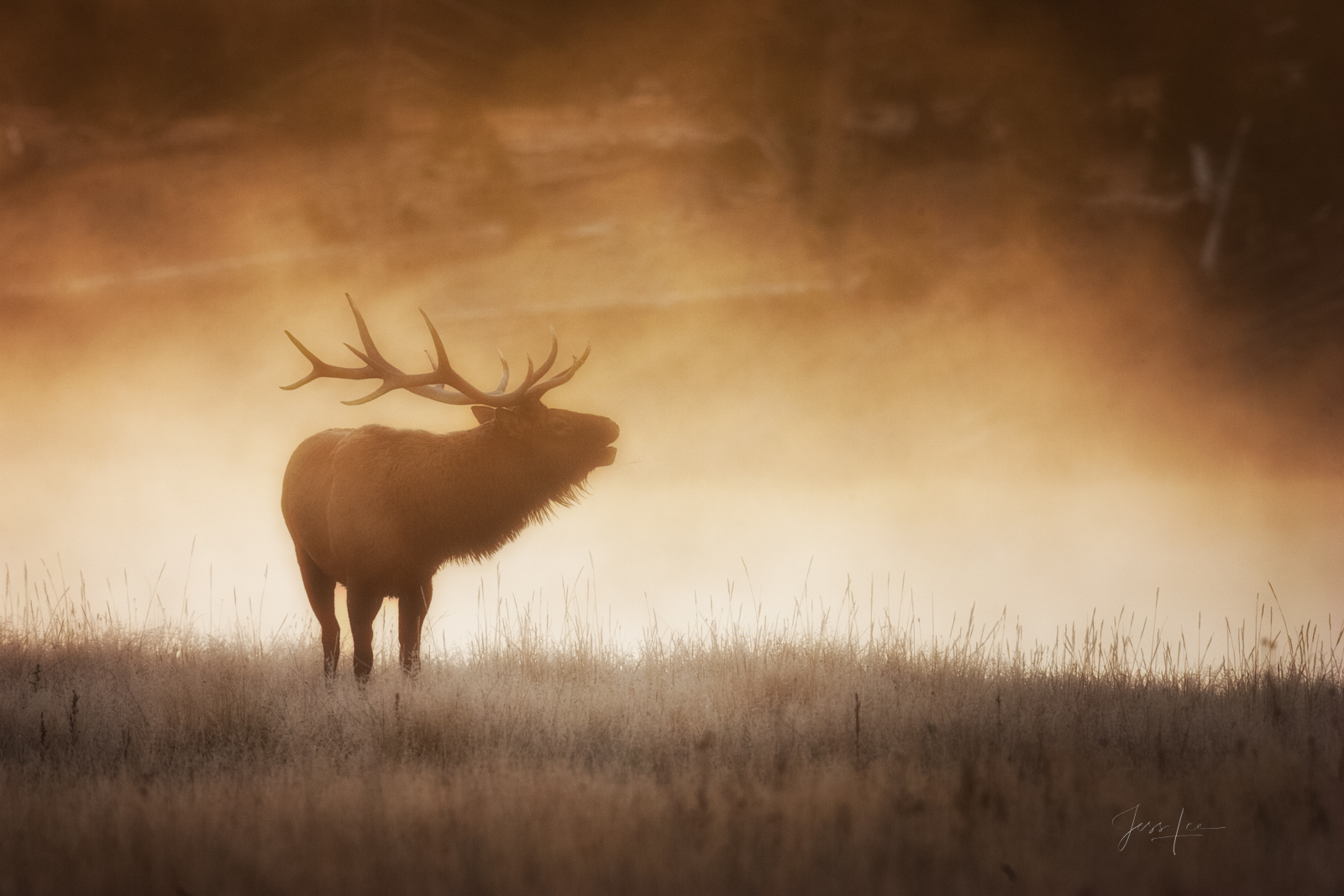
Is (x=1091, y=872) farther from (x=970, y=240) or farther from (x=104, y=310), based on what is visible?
(x=104, y=310)

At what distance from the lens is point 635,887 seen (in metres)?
2.73

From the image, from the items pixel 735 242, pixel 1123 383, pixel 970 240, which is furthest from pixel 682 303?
pixel 1123 383

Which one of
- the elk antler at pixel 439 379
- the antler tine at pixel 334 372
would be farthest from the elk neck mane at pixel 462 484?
the antler tine at pixel 334 372

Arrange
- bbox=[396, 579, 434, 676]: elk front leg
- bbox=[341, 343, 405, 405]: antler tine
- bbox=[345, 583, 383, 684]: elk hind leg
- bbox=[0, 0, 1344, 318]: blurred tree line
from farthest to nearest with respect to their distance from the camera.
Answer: bbox=[0, 0, 1344, 318]: blurred tree line < bbox=[341, 343, 405, 405]: antler tine < bbox=[396, 579, 434, 676]: elk front leg < bbox=[345, 583, 383, 684]: elk hind leg

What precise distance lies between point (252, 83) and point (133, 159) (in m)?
1.12

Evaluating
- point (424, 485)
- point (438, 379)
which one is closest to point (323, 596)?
point (424, 485)

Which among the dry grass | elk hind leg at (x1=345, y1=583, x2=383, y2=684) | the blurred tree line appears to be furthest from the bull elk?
the blurred tree line

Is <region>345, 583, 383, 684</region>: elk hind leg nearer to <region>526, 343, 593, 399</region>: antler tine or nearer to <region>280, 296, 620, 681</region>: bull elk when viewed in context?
<region>280, 296, 620, 681</region>: bull elk

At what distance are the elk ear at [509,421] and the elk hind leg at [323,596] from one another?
1488 mm

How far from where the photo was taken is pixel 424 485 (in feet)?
18.3
